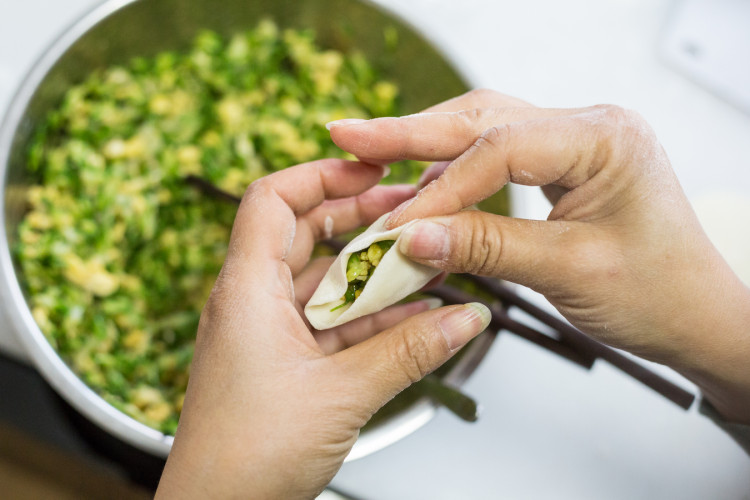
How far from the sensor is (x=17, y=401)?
1146 mm

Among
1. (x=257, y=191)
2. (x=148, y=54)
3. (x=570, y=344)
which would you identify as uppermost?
(x=148, y=54)

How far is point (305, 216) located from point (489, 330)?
405 millimetres

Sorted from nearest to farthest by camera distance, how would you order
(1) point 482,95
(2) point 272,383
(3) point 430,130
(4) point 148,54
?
(2) point 272,383 → (3) point 430,130 → (1) point 482,95 → (4) point 148,54

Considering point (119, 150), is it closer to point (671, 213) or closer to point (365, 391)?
point (365, 391)

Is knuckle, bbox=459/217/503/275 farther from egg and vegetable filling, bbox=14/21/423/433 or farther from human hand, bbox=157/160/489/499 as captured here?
egg and vegetable filling, bbox=14/21/423/433

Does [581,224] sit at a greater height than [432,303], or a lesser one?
greater

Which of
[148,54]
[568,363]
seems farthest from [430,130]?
[148,54]

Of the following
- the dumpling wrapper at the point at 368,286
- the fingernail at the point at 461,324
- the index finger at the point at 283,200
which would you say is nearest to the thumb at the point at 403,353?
the fingernail at the point at 461,324

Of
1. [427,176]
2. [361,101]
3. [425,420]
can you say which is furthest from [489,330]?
[361,101]

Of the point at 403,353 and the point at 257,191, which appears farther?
the point at 257,191

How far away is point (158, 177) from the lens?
1.34 metres

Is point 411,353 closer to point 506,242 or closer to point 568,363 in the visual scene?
point 506,242

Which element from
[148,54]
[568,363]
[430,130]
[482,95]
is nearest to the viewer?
[430,130]

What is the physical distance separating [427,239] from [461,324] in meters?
0.13
